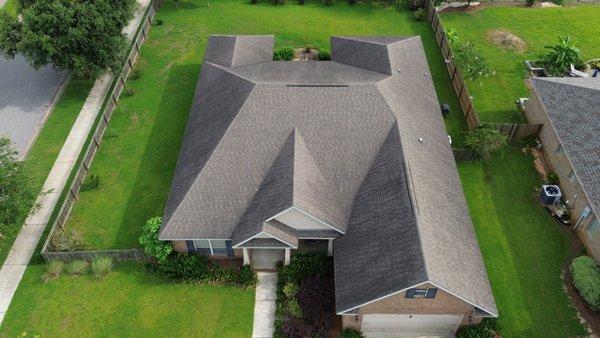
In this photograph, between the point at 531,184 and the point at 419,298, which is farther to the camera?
the point at 531,184

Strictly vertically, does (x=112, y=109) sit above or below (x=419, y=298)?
below

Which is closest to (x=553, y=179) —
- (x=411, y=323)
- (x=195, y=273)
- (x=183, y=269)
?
(x=411, y=323)

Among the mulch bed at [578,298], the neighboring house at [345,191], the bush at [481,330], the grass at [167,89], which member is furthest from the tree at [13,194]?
the mulch bed at [578,298]

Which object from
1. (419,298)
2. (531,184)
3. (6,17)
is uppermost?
(6,17)

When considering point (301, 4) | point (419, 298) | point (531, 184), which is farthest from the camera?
point (301, 4)

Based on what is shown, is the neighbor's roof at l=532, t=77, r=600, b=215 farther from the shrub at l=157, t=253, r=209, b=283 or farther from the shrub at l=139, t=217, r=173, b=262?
the shrub at l=139, t=217, r=173, b=262

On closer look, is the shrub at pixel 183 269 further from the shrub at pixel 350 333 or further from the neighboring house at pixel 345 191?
the shrub at pixel 350 333

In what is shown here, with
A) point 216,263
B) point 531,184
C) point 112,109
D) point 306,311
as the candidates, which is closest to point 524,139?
point 531,184

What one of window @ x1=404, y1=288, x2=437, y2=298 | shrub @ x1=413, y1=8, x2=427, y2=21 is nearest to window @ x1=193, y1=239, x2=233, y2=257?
window @ x1=404, y1=288, x2=437, y2=298

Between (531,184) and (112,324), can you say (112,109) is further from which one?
(531,184)
